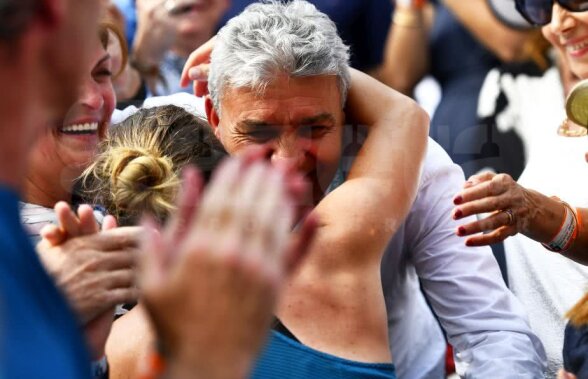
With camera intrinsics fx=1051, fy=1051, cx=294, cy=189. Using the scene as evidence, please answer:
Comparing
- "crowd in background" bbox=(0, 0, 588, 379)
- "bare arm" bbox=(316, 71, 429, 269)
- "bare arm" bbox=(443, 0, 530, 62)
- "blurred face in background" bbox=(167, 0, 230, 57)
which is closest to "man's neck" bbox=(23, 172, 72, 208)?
"crowd in background" bbox=(0, 0, 588, 379)

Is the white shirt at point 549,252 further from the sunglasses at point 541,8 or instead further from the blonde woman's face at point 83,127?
the blonde woman's face at point 83,127

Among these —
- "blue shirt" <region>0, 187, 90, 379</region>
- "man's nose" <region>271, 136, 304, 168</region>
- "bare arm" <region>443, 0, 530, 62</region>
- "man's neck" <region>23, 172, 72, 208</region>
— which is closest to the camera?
"blue shirt" <region>0, 187, 90, 379</region>

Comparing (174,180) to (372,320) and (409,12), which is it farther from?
(409,12)

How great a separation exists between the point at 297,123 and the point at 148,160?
473mm

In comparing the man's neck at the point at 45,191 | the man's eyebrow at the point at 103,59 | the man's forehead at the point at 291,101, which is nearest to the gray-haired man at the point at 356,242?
the man's forehead at the point at 291,101

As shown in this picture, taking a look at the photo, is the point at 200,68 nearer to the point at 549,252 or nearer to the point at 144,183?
the point at 144,183

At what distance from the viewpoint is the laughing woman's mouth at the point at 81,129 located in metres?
2.57

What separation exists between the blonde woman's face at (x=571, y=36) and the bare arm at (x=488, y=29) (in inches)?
3.9

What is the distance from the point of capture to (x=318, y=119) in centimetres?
230

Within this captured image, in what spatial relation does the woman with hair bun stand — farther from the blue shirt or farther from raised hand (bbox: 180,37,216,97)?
the blue shirt

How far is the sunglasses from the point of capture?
2615 mm

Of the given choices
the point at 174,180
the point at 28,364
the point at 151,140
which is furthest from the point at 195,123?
the point at 28,364

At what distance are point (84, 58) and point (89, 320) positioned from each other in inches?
22.8

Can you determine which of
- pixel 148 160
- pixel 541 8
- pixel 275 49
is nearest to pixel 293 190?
pixel 148 160
